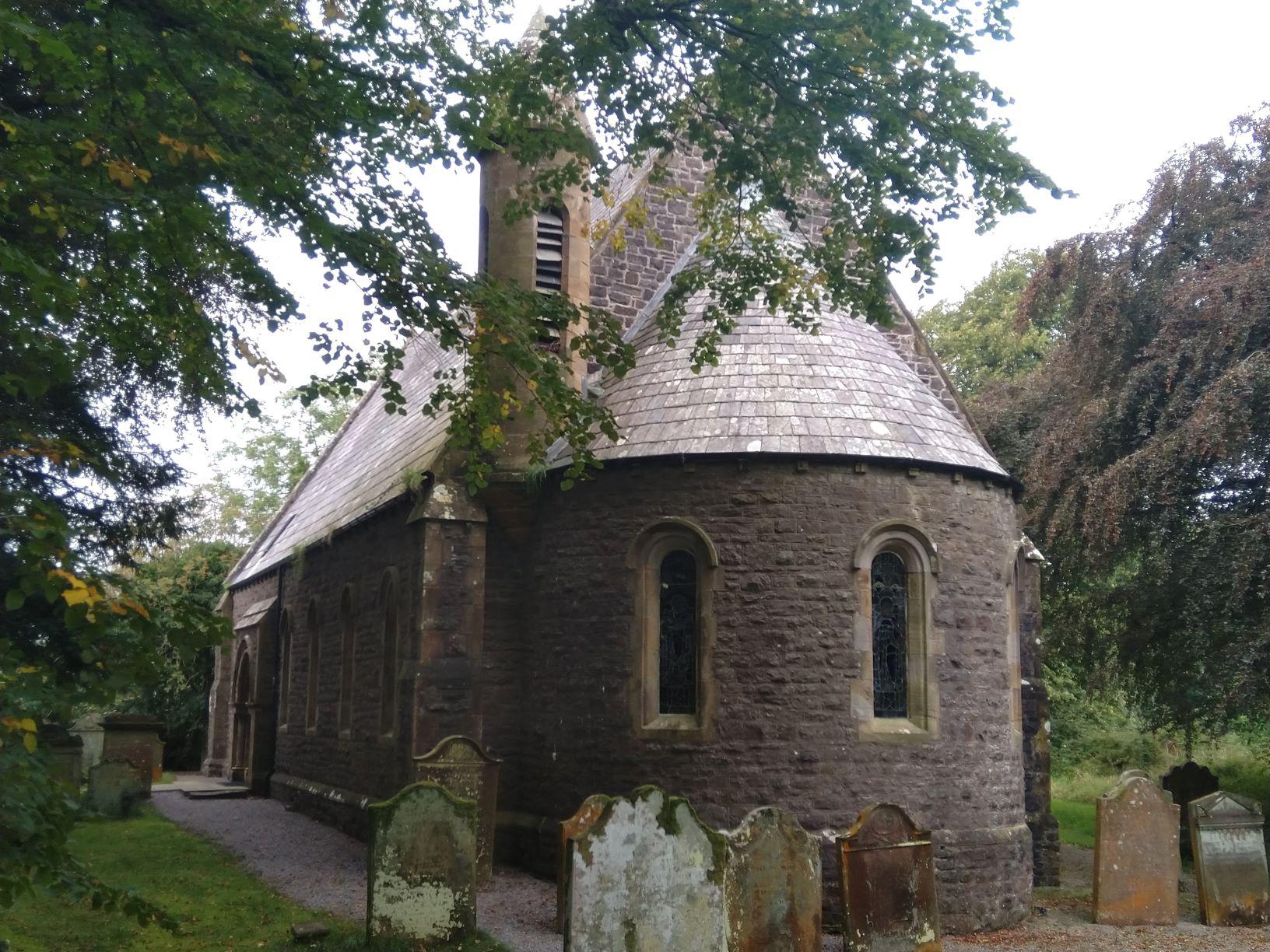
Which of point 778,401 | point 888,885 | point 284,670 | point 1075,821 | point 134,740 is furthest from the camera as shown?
point 284,670

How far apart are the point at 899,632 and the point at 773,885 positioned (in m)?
3.89

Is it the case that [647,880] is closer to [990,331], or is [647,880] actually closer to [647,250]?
[647,250]

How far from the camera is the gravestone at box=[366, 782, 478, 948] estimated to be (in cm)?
880

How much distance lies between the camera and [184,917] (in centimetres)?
983

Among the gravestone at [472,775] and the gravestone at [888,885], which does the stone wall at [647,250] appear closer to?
the gravestone at [472,775]

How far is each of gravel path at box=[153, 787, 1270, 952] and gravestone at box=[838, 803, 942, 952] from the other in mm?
703

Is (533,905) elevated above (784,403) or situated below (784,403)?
below

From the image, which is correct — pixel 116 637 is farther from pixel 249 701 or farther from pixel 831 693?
pixel 249 701

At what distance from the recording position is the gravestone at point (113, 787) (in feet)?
53.9

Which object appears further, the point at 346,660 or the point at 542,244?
the point at 346,660

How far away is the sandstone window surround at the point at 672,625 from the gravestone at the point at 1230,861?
190 inches

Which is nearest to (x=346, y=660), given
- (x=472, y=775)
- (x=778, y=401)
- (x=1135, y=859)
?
(x=472, y=775)

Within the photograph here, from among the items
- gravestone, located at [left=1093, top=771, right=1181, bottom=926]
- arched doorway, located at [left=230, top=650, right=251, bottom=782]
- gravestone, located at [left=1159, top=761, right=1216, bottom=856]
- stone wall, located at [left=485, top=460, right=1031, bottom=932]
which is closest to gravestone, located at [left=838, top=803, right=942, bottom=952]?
stone wall, located at [left=485, top=460, right=1031, bottom=932]

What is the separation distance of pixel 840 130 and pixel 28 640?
9.38m
